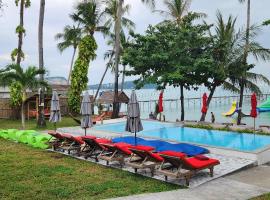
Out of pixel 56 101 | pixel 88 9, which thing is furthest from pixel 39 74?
pixel 88 9

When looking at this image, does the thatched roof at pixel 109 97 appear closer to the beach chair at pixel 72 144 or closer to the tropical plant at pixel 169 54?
the tropical plant at pixel 169 54

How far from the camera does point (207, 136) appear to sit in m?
18.2

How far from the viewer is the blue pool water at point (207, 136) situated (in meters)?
15.4

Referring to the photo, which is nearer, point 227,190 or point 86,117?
point 227,190

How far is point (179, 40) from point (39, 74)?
1000 cm

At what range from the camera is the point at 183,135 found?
1908 centimetres

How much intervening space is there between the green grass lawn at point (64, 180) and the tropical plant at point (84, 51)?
1849cm

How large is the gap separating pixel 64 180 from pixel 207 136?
10419 mm

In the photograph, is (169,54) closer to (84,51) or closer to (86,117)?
(84,51)

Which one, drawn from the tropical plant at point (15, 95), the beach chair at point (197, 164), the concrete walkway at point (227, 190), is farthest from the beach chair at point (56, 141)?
the tropical plant at point (15, 95)

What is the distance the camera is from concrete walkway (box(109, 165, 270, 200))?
8.05 meters

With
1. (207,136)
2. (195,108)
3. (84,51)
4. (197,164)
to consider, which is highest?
(84,51)

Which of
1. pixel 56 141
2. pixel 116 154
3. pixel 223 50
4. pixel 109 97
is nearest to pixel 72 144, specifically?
pixel 56 141

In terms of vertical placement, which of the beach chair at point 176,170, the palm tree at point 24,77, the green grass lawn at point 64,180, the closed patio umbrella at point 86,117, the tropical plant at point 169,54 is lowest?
the green grass lawn at point 64,180
